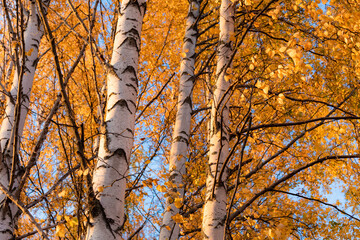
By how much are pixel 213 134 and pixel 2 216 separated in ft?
6.26

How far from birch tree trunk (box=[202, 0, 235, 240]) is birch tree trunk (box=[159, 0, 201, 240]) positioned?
104cm

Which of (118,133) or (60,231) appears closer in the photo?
(60,231)

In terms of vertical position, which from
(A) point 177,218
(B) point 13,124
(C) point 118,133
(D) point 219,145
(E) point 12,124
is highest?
(E) point 12,124

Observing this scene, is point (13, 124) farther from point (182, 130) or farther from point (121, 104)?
point (182, 130)

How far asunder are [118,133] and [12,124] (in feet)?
6.08

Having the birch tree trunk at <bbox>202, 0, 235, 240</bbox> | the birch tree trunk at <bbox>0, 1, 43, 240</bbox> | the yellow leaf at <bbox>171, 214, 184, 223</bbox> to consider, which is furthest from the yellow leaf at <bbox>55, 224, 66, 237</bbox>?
the yellow leaf at <bbox>171, 214, 184, 223</bbox>

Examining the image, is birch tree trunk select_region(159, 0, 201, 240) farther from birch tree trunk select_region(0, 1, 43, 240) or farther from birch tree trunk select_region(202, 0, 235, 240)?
birch tree trunk select_region(0, 1, 43, 240)

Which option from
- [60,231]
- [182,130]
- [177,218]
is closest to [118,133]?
[60,231]

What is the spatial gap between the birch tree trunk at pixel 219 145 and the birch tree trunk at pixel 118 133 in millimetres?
569

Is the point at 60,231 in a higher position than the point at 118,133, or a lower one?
lower

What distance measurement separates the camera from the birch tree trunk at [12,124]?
262cm

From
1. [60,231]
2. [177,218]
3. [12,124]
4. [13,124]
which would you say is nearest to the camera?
[60,231]

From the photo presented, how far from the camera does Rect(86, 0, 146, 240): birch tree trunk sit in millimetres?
1541

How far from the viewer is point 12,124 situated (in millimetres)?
3090
